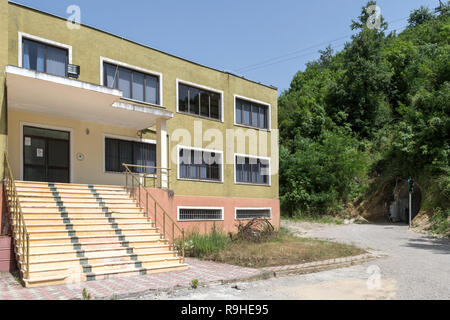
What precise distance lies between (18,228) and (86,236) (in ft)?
5.42

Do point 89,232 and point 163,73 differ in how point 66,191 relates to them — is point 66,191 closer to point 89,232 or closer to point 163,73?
point 89,232

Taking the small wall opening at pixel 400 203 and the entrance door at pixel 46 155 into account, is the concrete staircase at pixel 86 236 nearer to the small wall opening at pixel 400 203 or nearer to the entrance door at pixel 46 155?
the entrance door at pixel 46 155

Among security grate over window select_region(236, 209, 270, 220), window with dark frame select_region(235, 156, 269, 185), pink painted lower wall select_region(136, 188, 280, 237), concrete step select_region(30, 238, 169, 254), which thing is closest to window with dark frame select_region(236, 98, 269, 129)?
window with dark frame select_region(235, 156, 269, 185)

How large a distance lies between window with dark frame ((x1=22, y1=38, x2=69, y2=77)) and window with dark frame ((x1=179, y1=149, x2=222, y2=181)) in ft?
18.7

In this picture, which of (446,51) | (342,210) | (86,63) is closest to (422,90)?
(446,51)

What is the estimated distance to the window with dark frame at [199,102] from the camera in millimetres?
17022

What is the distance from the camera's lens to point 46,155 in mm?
13680

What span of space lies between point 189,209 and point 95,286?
7.92 meters

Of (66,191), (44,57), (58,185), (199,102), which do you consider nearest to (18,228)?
(66,191)

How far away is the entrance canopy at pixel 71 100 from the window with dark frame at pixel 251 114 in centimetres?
555

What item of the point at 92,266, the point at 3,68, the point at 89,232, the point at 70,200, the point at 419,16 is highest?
the point at 419,16

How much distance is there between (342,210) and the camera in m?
28.7

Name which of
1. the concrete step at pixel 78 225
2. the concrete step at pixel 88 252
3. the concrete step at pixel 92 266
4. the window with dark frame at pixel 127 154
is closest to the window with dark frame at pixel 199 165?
the window with dark frame at pixel 127 154

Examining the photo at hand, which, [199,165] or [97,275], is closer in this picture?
[97,275]
